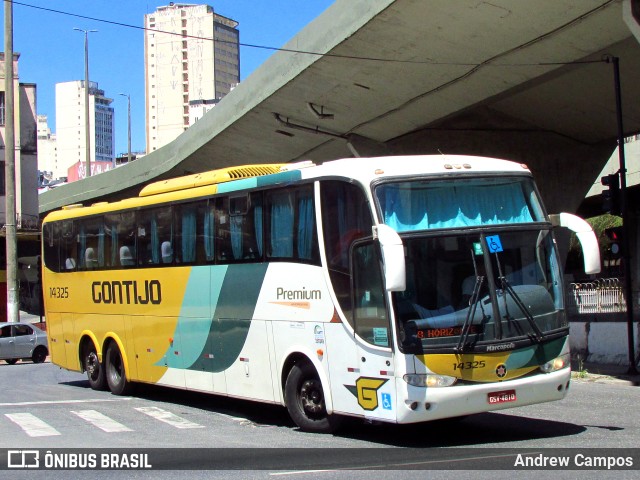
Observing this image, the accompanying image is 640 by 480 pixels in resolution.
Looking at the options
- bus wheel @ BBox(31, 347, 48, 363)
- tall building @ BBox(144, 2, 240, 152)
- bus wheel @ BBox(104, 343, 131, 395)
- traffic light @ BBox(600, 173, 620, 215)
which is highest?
tall building @ BBox(144, 2, 240, 152)

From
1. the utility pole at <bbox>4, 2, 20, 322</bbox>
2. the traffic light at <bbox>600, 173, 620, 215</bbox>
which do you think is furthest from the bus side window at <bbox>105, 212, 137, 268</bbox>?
the utility pole at <bbox>4, 2, 20, 322</bbox>

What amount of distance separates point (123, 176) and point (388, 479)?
41.5m

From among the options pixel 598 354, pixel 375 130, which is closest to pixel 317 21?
pixel 375 130

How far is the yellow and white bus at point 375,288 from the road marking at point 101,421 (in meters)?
1.48

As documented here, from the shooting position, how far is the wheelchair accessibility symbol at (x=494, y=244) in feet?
32.4

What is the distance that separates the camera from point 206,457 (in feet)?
31.7

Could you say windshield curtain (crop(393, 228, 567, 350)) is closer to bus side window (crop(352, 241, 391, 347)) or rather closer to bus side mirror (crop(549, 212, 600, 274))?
bus side window (crop(352, 241, 391, 347))

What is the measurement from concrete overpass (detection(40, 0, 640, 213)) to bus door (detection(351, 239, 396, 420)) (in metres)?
10.4

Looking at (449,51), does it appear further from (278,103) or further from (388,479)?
(388,479)

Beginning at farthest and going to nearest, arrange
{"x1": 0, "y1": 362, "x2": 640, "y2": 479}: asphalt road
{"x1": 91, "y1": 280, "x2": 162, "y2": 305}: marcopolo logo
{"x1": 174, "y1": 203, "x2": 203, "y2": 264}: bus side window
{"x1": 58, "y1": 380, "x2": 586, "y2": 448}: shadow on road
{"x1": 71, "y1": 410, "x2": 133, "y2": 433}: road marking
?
{"x1": 91, "y1": 280, "x2": 162, "y2": 305}: marcopolo logo
{"x1": 174, "y1": 203, "x2": 203, "y2": 264}: bus side window
{"x1": 71, "y1": 410, "x2": 133, "y2": 433}: road marking
{"x1": 58, "y1": 380, "x2": 586, "y2": 448}: shadow on road
{"x1": 0, "y1": 362, "x2": 640, "y2": 479}: asphalt road

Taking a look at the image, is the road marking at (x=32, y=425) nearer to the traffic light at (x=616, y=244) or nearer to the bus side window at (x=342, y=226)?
the bus side window at (x=342, y=226)

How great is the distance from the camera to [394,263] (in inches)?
348

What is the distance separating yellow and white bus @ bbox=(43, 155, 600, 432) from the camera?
9.50 m

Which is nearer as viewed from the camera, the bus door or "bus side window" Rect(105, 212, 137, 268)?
the bus door
